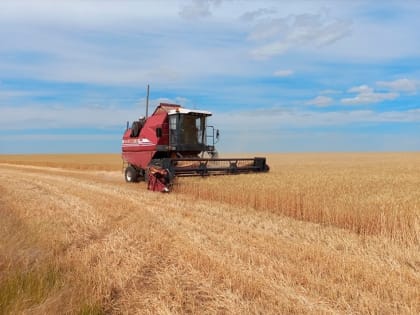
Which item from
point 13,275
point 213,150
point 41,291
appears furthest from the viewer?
point 213,150

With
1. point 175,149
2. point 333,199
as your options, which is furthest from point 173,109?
point 333,199

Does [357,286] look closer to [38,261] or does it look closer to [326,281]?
[326,281]

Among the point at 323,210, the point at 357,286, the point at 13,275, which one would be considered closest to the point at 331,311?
the point at 357,286

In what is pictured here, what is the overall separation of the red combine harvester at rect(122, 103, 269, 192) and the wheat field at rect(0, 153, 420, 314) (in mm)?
3775

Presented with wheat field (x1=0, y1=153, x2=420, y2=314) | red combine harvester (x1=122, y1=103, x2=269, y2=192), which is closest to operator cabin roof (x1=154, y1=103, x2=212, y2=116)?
red combine harvester (x1=122, y1=103, x2=269, y2=192)

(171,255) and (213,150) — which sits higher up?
(213,150)

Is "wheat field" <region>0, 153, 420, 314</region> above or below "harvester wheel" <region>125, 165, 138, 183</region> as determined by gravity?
below

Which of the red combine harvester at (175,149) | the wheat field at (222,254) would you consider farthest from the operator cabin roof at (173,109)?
the wheat field at (222,254)

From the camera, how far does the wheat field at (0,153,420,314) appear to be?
12.6ft

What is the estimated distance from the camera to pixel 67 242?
5.99 metres

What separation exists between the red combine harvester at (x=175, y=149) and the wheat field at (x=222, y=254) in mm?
3775

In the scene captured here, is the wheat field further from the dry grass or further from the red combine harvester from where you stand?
the red combine harvester

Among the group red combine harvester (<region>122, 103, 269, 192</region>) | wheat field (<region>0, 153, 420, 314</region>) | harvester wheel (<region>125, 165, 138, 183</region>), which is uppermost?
red combine harvester (<region>122, 103, 269, 192</region>)

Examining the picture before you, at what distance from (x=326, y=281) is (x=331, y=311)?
0.78 metres
